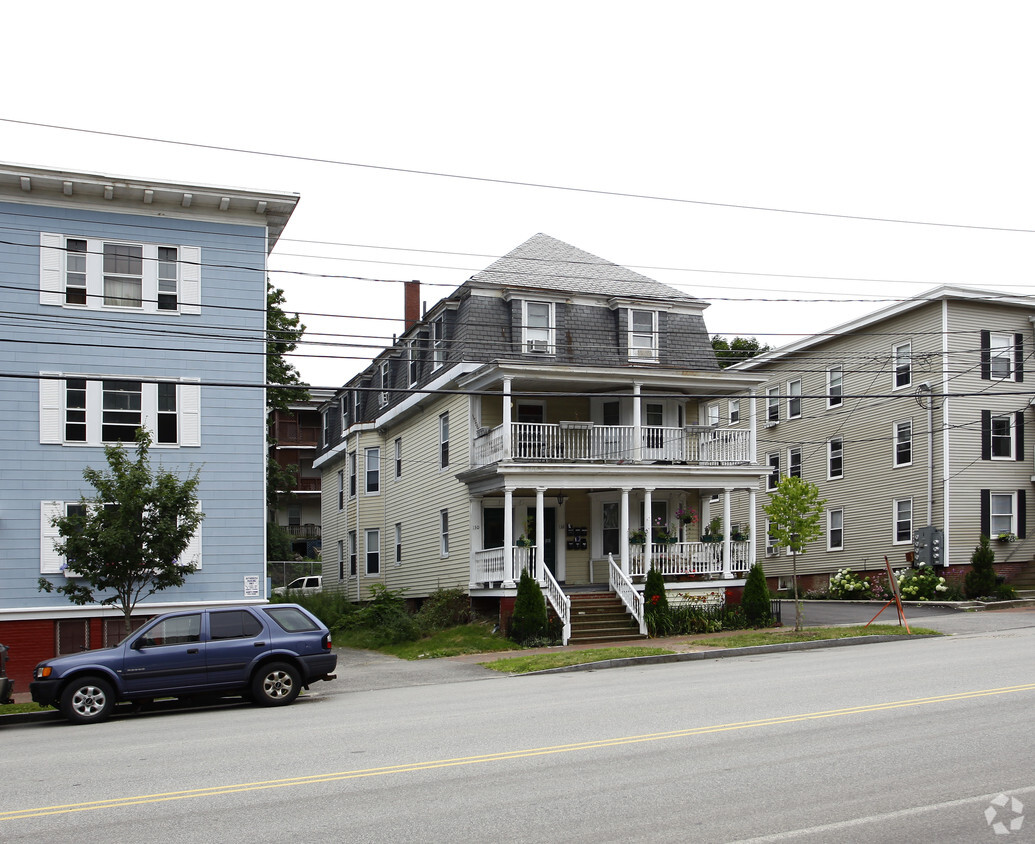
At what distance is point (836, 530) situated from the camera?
3938 cm

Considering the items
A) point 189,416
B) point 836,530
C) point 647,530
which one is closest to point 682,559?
point 647,530

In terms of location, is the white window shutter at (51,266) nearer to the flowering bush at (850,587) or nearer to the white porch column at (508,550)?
the white porch column at (508,550)

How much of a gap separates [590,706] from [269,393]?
22667mm

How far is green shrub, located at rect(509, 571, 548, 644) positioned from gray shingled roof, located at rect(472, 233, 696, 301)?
8.94 metres

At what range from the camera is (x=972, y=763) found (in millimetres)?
8727

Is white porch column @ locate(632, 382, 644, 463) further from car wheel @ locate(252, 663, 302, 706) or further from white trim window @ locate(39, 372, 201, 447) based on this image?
car wheel @ locate(252, 663, 302, 706)

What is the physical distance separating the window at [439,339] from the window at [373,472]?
6.72m

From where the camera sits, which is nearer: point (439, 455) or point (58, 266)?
point (58, 266)

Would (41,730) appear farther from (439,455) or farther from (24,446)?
(439,455)

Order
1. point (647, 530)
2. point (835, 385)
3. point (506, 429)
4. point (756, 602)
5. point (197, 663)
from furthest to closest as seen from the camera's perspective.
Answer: point (835, 385) → point (647, 530) → point (756, 602) → point (506, 429) → point (197, 663)

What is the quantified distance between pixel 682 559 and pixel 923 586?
31.4ft

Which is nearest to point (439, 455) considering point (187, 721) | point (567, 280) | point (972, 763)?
point (567, 280)

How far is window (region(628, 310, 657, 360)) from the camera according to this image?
98.4 feet

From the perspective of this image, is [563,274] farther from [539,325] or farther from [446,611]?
[446,611]
